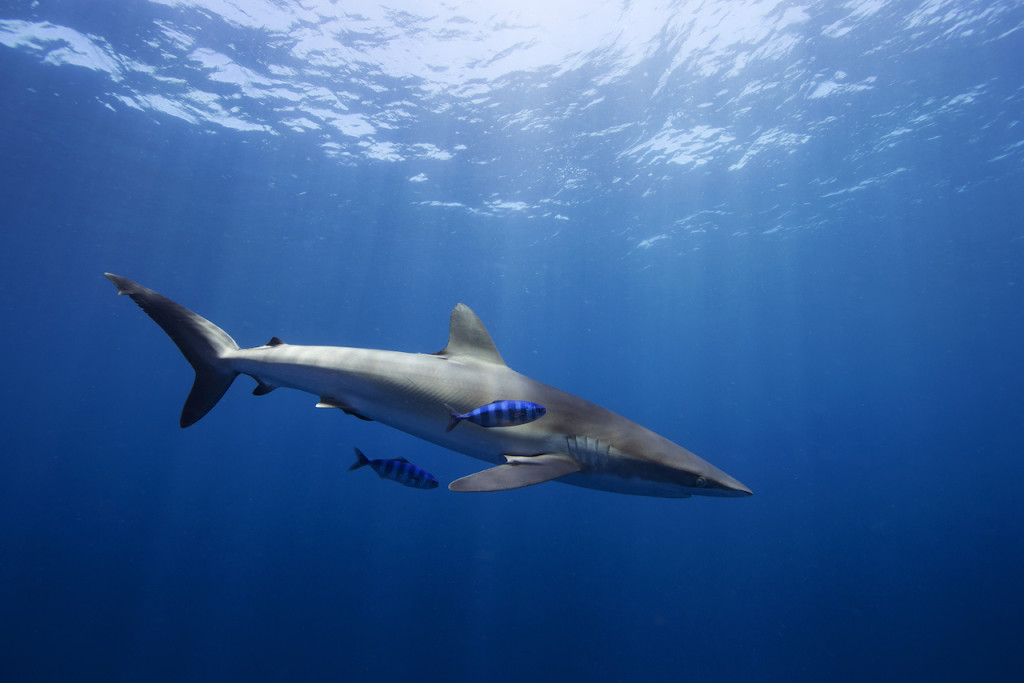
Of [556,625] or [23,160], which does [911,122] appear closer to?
[556,625]

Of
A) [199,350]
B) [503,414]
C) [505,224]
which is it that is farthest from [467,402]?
[505,224]

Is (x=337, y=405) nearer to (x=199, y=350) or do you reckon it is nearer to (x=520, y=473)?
(x=199, y=350)

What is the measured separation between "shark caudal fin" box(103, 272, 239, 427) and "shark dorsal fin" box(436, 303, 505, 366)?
2.19 m

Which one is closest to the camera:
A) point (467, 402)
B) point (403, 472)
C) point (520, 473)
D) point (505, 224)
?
point (520, 473)

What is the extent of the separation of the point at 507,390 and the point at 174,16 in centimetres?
1705

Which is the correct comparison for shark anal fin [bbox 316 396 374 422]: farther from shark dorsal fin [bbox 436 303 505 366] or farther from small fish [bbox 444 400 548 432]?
small fish [bbox 444 400 548 432]

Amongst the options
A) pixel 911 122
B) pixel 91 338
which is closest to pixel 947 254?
pixel 911 122

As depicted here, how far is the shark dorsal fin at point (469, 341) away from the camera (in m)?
4.60

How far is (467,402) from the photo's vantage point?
3.95 m

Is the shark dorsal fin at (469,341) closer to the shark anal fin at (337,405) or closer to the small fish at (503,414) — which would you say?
the shark anal fin at (337,405)

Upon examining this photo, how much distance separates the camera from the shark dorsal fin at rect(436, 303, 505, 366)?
460 cm

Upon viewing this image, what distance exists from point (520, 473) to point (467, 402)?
39.4 inches

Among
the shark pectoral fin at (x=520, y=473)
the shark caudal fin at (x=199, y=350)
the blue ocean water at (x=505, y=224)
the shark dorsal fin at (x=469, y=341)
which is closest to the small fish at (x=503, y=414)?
the shark pectoral fin at (x=520, y=473)

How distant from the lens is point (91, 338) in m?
52.3
